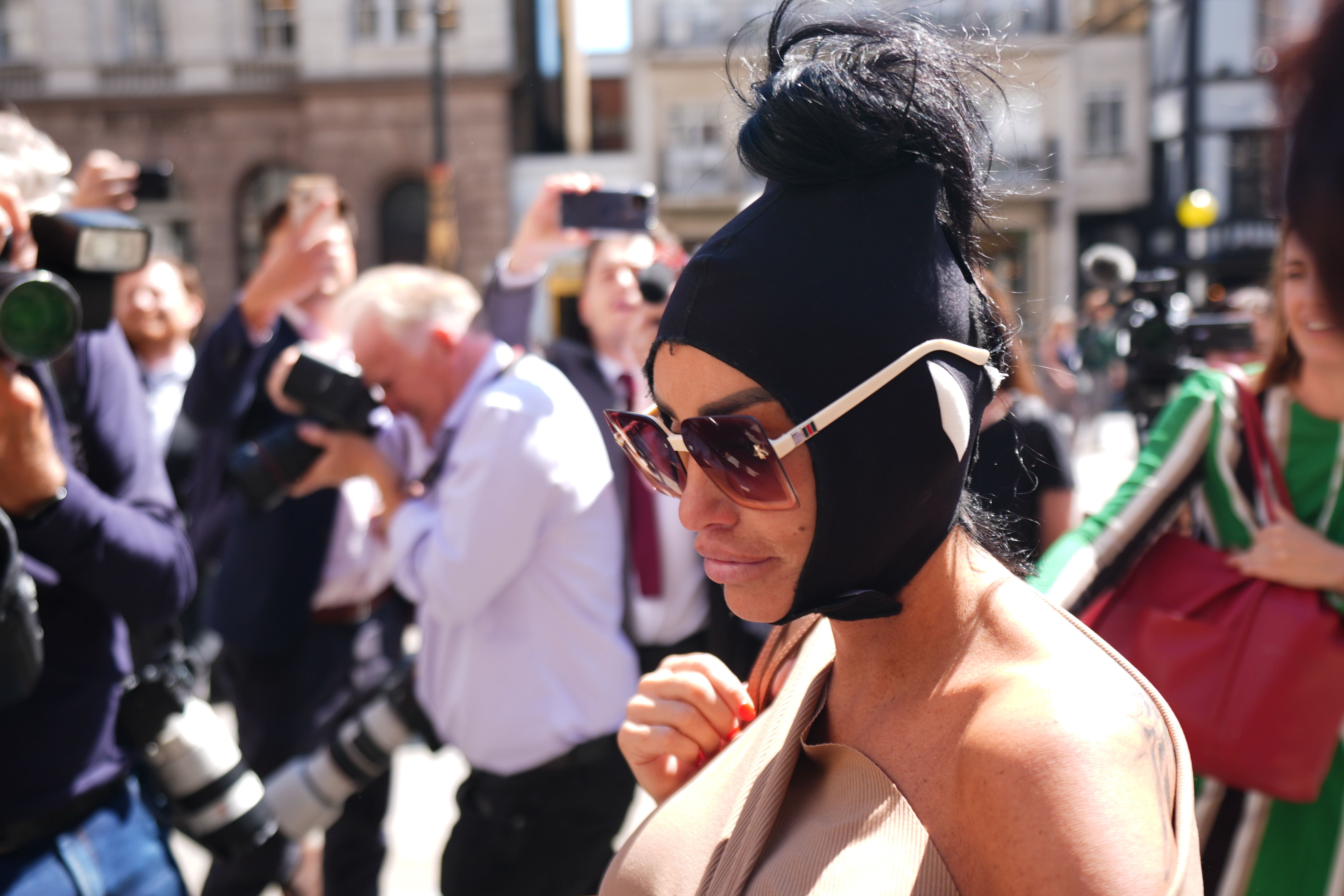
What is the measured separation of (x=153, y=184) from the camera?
3258mm

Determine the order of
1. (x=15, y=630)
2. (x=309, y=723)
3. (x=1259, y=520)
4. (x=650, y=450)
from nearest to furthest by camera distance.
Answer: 1. (x=650, y=450)
2. (x=15, y=630)
3. (x=1259, y=520)
4. (x=309, y=723)

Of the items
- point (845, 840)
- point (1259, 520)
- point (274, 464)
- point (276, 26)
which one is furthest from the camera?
point (276, 26)

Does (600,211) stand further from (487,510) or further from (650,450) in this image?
(650,450)

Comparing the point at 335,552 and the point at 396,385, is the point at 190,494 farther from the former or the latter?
the point at 396,385

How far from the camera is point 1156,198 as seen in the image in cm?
2622

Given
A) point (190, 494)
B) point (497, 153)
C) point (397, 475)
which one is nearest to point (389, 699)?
point (397, 475)

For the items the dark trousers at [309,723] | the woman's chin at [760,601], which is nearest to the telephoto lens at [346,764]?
the dark trousers at [309,723]

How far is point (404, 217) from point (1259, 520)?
20.7m

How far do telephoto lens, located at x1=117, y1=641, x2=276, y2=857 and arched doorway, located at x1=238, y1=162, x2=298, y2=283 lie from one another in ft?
68.8

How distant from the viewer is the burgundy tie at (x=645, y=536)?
9.10 feet

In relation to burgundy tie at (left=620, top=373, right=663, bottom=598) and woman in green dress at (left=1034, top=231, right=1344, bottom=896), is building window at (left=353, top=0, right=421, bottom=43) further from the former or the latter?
woman in green dress at (left=1034, top=231, right=1344, bottom=896)

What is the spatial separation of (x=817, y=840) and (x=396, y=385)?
6.58 ft

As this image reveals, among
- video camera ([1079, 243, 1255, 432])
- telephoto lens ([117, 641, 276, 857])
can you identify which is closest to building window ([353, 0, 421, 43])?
video camera ([1079, 243, 1255, 432])

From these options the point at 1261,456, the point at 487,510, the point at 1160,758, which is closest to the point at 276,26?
the point at 487,510
